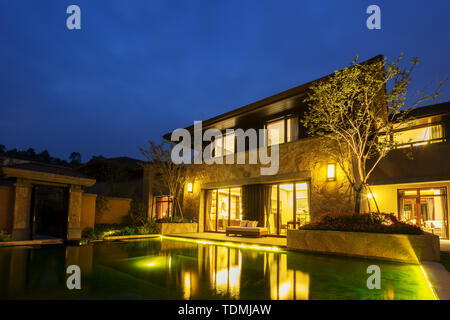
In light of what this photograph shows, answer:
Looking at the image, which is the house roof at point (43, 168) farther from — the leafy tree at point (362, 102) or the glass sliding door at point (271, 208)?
the leafy tree at point (362, 102)

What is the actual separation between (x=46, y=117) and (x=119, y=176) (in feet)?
306

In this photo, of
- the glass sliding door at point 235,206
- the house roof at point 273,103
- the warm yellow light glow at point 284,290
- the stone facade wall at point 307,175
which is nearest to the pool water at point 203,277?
the warm yellow light glow at point 284,290

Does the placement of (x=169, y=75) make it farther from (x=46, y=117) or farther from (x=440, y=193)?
(x=440, y=193)

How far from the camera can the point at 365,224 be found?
7.69m

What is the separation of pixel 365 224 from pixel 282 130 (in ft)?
19.6

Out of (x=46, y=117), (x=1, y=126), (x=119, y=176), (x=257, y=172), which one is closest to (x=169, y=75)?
(x=46, y=117)

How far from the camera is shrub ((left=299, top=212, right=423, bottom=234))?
23.6 ft

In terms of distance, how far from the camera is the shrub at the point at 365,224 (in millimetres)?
7182

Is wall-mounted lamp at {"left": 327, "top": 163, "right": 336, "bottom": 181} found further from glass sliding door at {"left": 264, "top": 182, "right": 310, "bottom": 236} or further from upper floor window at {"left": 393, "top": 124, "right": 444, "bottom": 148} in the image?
upper floor window at {"left": 393, "top": 124, "right": 444, "bottom": 148}

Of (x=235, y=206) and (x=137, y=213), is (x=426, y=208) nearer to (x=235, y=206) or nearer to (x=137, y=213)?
(x=235, y=206)

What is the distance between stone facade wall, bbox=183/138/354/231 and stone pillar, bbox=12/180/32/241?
7907 millimetres

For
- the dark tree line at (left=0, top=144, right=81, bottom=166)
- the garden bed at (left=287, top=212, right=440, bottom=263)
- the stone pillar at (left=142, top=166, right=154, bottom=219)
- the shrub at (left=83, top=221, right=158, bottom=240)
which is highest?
the dark tree line at (left=0, top=144, right=81, bottom=166)

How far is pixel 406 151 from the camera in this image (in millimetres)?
10039

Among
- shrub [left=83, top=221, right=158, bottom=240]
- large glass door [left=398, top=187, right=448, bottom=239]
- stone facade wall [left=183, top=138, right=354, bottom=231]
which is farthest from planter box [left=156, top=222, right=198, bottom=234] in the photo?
large glass door [left=398, top=187, right=448, bottom=239]
